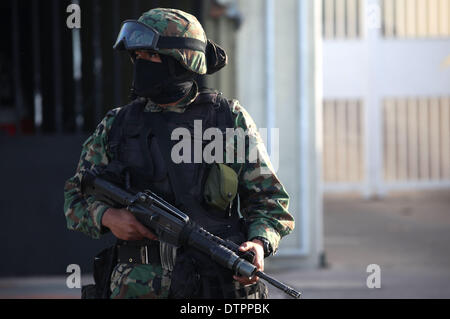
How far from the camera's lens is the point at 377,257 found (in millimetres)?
7652

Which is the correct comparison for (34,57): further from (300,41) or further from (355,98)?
(355,98)

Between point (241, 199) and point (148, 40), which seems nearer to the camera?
point (148, 40)

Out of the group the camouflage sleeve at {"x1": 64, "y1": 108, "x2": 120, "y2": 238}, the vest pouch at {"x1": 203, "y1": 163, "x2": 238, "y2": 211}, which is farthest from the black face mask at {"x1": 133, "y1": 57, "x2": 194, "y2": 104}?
the vest pouch at {"x1": 203, "y1": 163, "x2": 238, "y2": 211}

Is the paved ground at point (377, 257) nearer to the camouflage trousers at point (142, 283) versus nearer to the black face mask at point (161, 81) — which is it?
the camouflage trousers at point (142, 283)

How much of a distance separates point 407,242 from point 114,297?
6.43 m

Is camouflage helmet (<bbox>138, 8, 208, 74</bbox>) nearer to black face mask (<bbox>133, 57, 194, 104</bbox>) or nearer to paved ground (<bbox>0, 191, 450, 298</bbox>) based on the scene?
black face mask (<bbox>133, 57, 194, 104</bbox>)

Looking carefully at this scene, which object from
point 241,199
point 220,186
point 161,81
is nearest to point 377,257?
point 241,199

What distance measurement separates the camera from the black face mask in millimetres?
2666

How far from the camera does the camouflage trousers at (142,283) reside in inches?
103

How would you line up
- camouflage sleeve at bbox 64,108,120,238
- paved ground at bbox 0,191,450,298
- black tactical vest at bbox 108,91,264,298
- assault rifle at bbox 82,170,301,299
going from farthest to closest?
paved ground at bbox 0,191,450,298 → camouflage sleeve at bbox 64,108,120,238 → black tactical vest at bbox 108,91,264,298 → assault rifle at bbox 82,170,301,299

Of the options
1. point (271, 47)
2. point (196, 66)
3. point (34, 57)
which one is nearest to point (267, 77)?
point (271, 47)

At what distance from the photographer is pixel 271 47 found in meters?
6.69

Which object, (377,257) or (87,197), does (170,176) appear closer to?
(87,197)

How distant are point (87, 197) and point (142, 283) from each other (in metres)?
0.39
